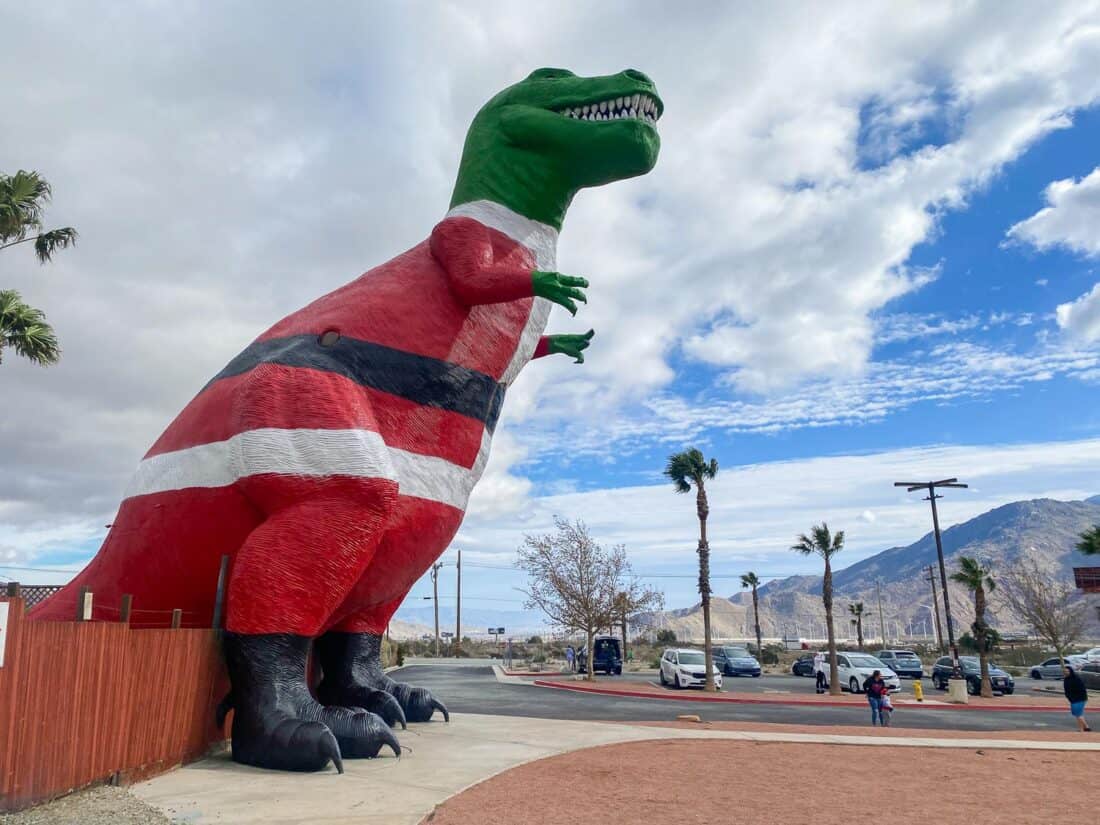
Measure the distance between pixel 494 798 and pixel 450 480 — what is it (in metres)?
2.79

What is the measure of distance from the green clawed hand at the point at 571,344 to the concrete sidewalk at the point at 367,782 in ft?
13.9

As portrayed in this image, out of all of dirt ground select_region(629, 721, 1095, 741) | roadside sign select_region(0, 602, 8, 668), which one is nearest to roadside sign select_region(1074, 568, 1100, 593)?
dirt ground select_region(629, 721, 1095, 741)

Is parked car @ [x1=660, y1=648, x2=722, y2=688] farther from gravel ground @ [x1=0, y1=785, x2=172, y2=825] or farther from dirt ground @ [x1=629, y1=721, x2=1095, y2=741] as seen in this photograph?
gravel ground @ [x1=0, y1=785, x2=172, y2=825]

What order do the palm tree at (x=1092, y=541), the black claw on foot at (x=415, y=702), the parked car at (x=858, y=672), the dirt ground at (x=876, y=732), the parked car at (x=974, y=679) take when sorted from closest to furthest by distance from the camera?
the black claw on foot at (x=415, y=702) → the dirt ground at (x=876, y=732) → the palm tree at (x=1092, y=541) → the parked car at (x=858, y=672) → the parked car at (x=974, y=679)

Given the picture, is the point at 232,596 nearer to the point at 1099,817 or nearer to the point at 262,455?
the point at 262,455

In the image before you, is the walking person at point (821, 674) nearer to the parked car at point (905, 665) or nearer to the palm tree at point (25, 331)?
the parked car at point (905, 665)

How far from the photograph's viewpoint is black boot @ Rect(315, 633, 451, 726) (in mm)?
7738

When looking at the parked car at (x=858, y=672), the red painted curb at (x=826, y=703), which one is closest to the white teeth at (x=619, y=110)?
the red painted curb at (x=826, y=703)

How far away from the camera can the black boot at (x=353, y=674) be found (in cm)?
774

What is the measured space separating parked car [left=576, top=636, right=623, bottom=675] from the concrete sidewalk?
75.5 feet

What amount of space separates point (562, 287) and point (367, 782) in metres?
4.21

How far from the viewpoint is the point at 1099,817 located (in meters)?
6.20

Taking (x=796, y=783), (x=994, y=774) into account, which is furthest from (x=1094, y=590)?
(x=796, y=783)

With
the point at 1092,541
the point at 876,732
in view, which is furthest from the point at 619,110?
the point at 1092,541
